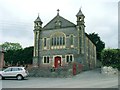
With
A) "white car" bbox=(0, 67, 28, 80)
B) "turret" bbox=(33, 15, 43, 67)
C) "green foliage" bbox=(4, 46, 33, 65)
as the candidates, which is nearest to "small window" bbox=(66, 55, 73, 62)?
"turret" bbox=(33, 15, 43, 67)

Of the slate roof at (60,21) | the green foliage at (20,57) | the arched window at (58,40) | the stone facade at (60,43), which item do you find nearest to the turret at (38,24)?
the stone facade at (60,43)

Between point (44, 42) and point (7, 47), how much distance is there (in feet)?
169

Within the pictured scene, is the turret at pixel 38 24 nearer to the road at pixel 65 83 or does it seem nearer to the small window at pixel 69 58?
the small window at pixel 69 58

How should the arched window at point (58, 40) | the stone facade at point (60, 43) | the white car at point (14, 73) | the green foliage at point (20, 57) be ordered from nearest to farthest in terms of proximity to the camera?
the white car at point (14, 73) < the stone facade at point (60, 43) < the arched window at point (58, 40) < the green foliage at point (20, 57)

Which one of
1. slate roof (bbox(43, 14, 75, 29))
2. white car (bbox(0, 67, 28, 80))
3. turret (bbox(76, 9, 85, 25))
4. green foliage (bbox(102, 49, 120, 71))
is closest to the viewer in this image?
white car (bbox(0, 67, 28, 80))

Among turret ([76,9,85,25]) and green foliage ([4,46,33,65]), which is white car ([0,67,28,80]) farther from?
green foliage ([4,46,33,65])

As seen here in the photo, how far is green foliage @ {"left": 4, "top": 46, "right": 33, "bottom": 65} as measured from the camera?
223ft

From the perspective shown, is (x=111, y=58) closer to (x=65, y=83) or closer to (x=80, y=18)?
(x=65, y=83)

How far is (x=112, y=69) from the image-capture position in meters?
30.2

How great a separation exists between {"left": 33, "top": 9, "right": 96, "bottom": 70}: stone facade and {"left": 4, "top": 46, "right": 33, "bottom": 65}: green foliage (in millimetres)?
22423

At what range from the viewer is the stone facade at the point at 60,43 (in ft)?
138

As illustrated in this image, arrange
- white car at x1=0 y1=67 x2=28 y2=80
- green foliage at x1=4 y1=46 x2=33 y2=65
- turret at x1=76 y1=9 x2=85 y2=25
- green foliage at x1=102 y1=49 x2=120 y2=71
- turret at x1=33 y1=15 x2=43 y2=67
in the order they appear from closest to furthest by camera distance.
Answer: white car at x1=0 y1=67 x2=28 y2=80 → green foliage at x1=102 y1=49 x2=120 y2=71 → turret at x1=76 y1=9 x2=85 y2=25 → turret at x1=33 y1=15 x2=43 y2=67 → green foliage at x1=4 y1=46 x2=33 y2=65

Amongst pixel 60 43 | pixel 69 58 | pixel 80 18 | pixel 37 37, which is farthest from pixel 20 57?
pixel 80 18

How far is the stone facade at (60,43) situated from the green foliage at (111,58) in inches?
365
